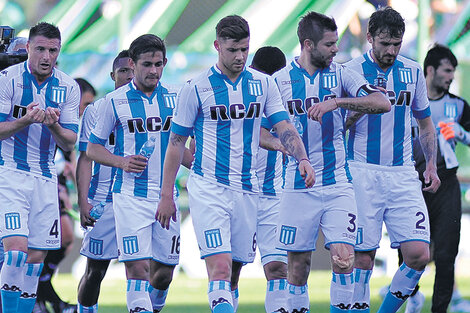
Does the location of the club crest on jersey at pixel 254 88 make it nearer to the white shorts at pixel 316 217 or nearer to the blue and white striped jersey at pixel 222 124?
the blue and white striped jersey at pixel 222 124

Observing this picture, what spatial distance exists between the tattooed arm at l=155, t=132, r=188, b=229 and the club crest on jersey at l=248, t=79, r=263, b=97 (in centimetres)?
55

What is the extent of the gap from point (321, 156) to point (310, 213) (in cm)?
42

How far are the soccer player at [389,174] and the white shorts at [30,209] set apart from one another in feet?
7.50

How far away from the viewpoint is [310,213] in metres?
8.09

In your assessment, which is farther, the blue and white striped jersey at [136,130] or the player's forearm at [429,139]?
the player's forearm at [429,139]

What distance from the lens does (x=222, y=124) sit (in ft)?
24.6

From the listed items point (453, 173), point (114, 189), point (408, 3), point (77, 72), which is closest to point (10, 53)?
point (114, 189)

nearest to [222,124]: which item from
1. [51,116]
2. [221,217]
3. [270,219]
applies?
[221,217]

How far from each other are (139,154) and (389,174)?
6.17ft

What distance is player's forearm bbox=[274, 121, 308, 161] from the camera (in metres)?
7.36

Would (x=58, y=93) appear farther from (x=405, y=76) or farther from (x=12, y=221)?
(x=405, y=76)

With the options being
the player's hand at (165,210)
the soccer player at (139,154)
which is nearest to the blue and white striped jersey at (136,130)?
the soccer player at (139,154)

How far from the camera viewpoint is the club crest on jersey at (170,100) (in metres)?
8.30

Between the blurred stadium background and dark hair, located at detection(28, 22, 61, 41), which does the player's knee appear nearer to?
dark hair, located at detection(28, 22, 61, 41)
